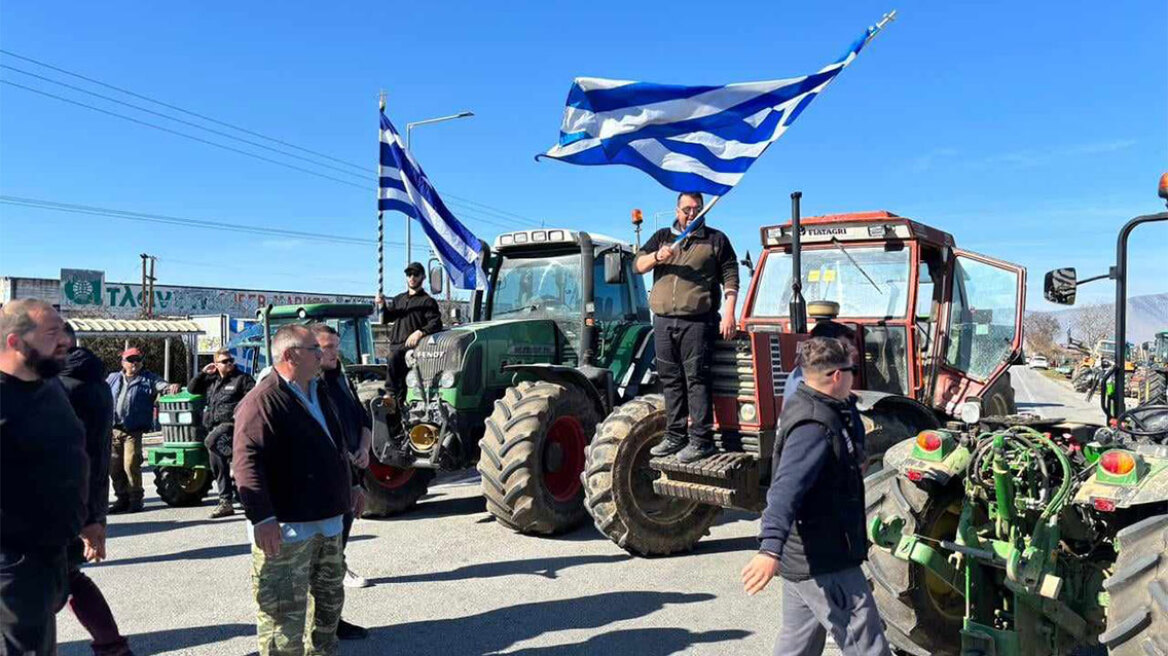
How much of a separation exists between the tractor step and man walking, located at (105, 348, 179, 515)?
5958 mm

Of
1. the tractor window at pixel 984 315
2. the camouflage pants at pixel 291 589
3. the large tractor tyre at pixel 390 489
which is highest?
the tractor window at pixel 984 315

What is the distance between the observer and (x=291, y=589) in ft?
12.2

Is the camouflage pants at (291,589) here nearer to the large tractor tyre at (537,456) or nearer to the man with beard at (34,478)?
the man with beard at (34,478)

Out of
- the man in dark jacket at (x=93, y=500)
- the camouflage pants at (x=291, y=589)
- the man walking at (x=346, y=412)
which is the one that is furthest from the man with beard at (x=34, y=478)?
the man walking at (x=346, y=412)

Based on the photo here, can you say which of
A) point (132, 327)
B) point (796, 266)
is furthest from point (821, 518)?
point (132, 327)

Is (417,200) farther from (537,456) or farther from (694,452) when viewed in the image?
(694,452)

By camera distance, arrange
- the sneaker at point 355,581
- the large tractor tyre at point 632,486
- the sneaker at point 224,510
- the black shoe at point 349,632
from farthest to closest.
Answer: the sneaker at point 224,510
the large tractor tyre at point 632,486
the sneaker at point 355,581
the black shoe at point 349,632

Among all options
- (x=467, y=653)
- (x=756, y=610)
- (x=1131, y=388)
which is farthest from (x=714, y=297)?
(x=1131, y=388)

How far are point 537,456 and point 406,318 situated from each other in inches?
90.8

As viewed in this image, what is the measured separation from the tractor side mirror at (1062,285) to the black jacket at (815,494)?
103 inches

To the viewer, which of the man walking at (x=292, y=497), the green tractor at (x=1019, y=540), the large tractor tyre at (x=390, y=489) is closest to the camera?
the green tractor at (x=1019, y=540)

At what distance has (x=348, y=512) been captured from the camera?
425 cm

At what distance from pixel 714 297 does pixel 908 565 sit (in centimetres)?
234

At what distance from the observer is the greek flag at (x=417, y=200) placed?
411 inches
